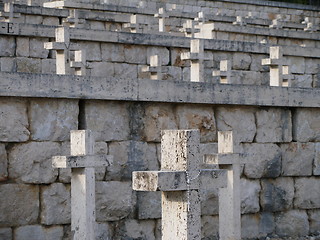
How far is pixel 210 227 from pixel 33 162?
203 centimetres

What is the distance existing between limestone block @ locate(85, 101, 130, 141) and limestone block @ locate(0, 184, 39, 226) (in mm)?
776

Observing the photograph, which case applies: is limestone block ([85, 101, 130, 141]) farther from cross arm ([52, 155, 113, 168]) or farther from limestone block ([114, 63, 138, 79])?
limestone block ([114, 63, 138, 79])

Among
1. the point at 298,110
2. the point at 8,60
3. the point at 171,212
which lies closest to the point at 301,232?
the point at 298,110

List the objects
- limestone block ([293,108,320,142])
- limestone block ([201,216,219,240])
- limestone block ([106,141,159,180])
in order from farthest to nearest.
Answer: limestone block ([293,108,320,142]), limestone block ([201,216,219,240]), limestone block ([106,141,159,180])

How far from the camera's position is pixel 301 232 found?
379 inches

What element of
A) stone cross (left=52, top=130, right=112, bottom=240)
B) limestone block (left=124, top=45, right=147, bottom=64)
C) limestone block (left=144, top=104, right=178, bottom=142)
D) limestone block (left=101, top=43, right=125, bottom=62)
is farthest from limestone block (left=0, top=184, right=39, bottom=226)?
limestone block (left=124, top=45, right=147, bottom=64)

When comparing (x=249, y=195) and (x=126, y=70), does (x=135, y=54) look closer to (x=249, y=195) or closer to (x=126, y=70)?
(x=126, y=70)

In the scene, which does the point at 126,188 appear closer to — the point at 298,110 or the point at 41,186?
the point at 41,186

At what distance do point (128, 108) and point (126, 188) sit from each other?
710mm

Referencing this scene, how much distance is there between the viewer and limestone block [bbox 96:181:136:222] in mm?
8203

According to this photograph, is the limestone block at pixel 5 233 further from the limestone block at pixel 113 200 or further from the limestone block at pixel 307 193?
the limestone block at pixel 307 193

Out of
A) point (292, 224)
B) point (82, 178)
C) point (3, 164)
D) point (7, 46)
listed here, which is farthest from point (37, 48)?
point (82, 178)

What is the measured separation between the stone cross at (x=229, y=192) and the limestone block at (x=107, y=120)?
84 centimetres

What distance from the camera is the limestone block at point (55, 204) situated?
25.7 feet
